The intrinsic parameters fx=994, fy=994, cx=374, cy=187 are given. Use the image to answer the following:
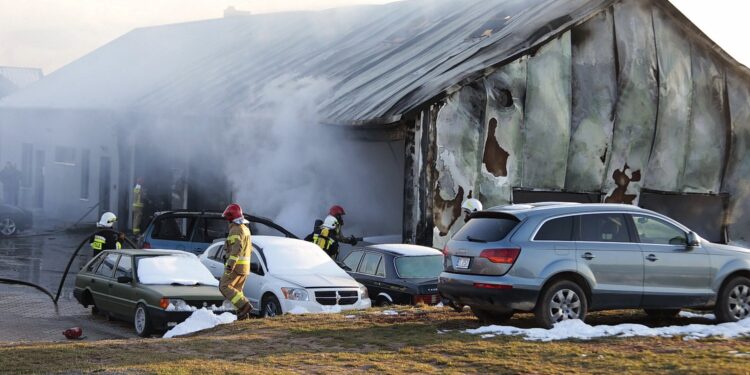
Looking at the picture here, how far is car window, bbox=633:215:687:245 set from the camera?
12.0m

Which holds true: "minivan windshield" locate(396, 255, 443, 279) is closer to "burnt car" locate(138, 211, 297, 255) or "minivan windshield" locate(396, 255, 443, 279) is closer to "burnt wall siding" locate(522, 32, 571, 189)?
"burnt car" locate(138, 211, 297, 255)

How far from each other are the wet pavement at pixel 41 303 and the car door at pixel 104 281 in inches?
12.0

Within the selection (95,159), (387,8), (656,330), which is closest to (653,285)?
(656,330)

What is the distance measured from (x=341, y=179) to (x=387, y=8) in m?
12.4

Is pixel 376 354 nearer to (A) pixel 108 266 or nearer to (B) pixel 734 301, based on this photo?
(B) pixel 734 301

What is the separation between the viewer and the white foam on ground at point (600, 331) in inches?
424

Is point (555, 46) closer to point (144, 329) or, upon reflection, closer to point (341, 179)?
point (341, 179)

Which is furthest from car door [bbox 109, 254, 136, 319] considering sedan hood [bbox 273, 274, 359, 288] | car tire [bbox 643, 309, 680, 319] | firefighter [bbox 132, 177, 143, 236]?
firefighter [bbox 132, 177, 143, 236]

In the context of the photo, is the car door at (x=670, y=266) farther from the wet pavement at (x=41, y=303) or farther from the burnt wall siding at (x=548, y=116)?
the burnt wall siding at (x=548, y=116)

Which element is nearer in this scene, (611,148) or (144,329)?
(144,329)

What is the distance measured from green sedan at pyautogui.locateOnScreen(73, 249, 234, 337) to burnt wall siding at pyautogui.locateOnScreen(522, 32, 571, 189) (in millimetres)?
7814

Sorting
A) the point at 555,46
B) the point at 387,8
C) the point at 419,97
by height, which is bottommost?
the point at 419,97

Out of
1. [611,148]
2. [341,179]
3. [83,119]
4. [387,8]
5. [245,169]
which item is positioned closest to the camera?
[611,148]

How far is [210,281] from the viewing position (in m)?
15.6
